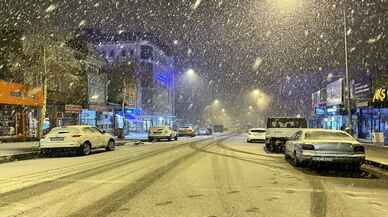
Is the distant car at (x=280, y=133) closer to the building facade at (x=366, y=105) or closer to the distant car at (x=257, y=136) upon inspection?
the building facade at (x=366, y=105)

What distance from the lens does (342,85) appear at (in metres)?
49.6

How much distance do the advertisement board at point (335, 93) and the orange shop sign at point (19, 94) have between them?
104 feet

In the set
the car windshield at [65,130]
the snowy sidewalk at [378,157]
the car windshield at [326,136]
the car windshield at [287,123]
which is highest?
the car windshield at [287,123]

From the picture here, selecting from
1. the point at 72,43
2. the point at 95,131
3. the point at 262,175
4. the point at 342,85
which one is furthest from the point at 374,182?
the point at 342,85

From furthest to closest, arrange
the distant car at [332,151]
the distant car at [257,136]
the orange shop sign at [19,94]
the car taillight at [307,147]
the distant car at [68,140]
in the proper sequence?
the distant car at [257,136] → the orange shop sign at [19,94] → the distant car at [68,140] → the car taillight at [307,147] → the distant car at [332,151]

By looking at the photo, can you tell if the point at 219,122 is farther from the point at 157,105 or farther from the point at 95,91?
the point at 95,91

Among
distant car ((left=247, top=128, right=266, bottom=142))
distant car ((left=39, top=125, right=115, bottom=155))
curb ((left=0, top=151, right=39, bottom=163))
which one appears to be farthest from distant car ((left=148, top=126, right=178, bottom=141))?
curb ((left=0, top=151, right=39, bottom=163))

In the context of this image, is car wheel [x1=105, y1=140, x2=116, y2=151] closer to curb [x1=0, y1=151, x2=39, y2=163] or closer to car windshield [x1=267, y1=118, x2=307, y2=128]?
curb [x1=0, y1=151, x2=39, y2=163]

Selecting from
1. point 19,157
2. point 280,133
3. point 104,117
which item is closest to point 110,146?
point 19,157

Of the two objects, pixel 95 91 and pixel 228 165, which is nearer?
pixel 228 165

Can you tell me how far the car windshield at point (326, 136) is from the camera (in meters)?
14.8

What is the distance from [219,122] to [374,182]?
10319 cm

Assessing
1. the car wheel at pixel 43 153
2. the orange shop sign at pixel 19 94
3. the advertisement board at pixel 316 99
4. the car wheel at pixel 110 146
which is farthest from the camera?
the advertisement board at pixel 316 99

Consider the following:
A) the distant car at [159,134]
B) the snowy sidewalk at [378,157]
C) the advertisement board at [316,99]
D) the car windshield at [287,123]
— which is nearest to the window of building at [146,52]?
the advertisement board at [316,99]
